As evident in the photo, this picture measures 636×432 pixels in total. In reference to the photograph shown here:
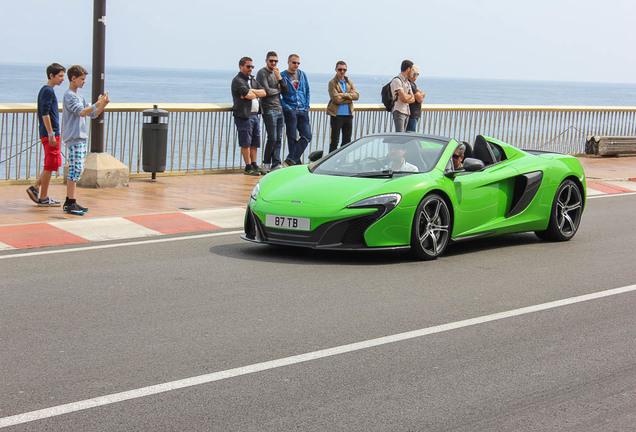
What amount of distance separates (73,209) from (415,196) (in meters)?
4.31

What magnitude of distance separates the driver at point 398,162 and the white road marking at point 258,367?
251 cm

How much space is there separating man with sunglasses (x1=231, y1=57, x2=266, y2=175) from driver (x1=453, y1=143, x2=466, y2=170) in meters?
6.15

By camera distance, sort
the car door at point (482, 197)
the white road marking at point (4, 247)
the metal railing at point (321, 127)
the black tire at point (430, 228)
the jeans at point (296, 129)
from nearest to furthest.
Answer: the black tire at point (430, 228) < the white road marking at point (4, 247) < the car door at point (482, 197) < the metal railing at point (321, 127) < the jeans at point (296, 129)

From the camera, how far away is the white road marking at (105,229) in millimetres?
10414

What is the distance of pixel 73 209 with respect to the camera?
11.4 m

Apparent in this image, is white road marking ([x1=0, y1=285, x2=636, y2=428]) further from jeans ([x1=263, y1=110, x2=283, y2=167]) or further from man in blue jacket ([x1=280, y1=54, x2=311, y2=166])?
man in blue jacket ([x1=280, y1=54, x2=311, y2=166])

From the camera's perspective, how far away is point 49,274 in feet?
27.3

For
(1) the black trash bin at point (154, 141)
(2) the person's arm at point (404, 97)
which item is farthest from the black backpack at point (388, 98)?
(1) the black trash bin at point (154, 141)

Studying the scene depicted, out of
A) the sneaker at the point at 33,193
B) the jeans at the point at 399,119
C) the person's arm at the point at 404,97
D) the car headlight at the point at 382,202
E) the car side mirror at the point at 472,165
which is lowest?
the sneaker at the point at 33,193

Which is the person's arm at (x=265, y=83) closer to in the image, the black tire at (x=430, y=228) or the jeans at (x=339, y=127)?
the jeans at (x=339, y=127)

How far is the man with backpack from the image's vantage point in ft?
56.2

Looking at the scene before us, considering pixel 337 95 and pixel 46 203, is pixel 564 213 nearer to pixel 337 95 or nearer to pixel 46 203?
pixel 46 203

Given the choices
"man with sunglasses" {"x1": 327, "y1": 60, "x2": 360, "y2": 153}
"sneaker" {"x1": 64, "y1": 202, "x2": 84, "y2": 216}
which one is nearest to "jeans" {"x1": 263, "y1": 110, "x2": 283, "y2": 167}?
"man with sunglasses" {"x1": 327, "y1": 60, "x2": 360, "y2": 153}

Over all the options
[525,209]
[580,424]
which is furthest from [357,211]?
[580,424]
